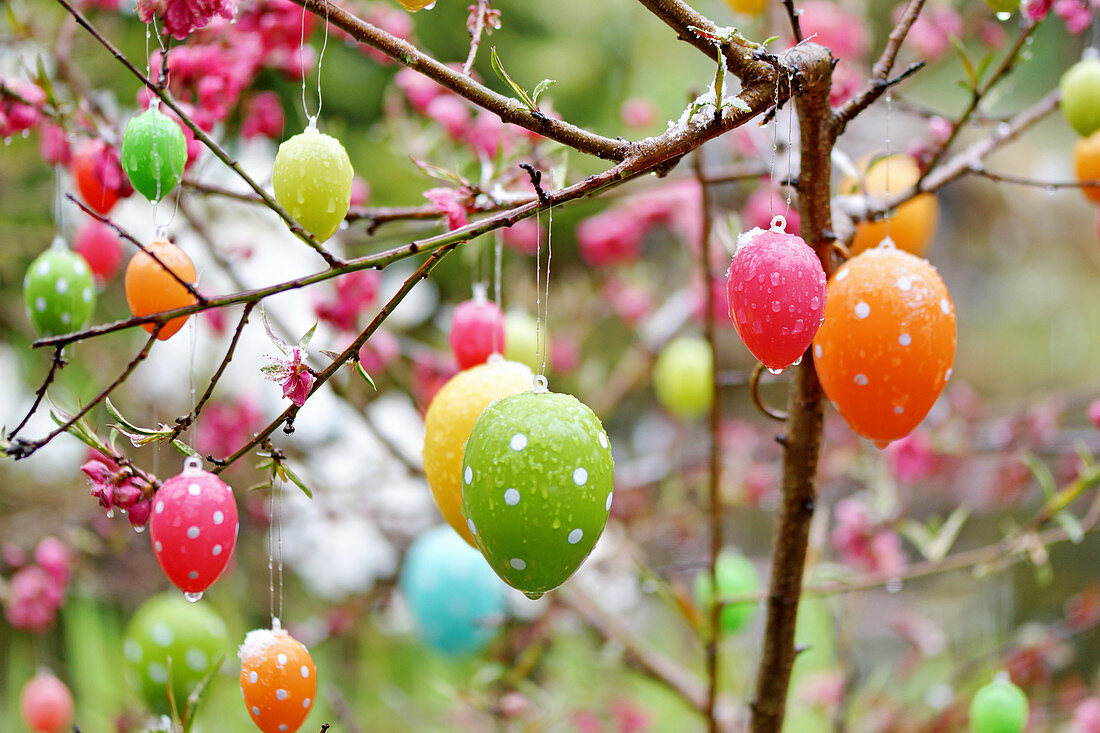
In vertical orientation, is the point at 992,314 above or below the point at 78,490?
above

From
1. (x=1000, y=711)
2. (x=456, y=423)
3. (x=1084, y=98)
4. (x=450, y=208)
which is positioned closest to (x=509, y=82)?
(x=450, y=208)

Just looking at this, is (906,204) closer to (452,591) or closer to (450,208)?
(450,208)

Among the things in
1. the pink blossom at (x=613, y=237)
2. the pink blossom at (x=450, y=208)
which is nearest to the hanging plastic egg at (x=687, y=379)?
the pink blossom at (x=613, y=237)

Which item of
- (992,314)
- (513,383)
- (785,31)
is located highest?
(992,314)

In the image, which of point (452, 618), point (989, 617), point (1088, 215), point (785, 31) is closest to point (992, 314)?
point (1088, 215)

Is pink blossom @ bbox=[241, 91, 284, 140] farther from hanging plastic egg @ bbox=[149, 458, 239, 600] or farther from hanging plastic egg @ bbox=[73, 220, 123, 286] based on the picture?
hanging plastic egg @ bbox=[149, 458, 239, 600]

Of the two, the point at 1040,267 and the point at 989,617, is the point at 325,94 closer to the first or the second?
the point at 1040,267

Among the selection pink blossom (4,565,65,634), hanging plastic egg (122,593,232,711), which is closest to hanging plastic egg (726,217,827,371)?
hanging plastic egg (122,593,232,711)
